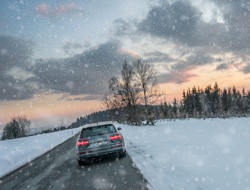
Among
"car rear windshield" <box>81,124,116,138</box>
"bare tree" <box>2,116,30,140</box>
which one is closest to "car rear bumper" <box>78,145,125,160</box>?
"car rear windshield" <box>81,124,116,138</box>

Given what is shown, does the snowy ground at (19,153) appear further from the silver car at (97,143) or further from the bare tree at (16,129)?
the bare tree at (16,129)

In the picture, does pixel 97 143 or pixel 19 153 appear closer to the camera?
pixel 97 143

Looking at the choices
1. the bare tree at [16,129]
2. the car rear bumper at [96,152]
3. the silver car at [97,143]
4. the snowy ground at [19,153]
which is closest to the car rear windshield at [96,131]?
the silver car at [97,143]

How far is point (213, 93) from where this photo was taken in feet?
292

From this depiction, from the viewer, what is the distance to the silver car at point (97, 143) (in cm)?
705

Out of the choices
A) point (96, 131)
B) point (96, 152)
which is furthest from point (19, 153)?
point (96, 152)

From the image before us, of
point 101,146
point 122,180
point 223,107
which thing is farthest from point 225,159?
point 223,107

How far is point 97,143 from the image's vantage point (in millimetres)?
7117

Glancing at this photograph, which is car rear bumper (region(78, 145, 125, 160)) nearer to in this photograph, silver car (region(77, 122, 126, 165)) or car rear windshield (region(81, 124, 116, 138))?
silver car (region(77, 122, 126, 165))

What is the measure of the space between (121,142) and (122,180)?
2.57m

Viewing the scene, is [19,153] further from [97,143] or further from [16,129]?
[16,129]

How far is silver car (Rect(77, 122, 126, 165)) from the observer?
7.05 meters

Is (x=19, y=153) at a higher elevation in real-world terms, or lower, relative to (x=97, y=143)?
lower

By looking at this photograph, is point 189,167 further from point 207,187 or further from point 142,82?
point 142,82
